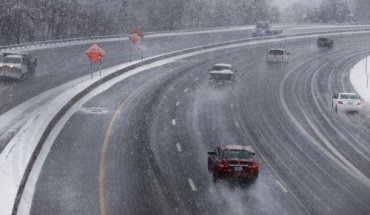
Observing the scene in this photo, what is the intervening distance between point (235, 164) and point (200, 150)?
19.6ft

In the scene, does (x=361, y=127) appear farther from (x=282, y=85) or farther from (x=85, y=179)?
(x=85, y=179)

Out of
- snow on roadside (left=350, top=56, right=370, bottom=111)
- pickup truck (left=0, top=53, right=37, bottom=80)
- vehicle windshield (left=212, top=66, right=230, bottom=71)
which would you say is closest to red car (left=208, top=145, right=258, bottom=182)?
snow on roadside (left=350, top=56, right=370, bottom=111)

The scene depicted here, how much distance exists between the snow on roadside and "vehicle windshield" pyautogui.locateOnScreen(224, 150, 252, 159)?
22882mm

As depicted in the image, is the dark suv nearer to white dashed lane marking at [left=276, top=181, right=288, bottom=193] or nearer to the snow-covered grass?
the snow-covered grass

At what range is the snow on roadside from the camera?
1986 inches

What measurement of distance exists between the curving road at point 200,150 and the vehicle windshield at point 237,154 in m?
1.07

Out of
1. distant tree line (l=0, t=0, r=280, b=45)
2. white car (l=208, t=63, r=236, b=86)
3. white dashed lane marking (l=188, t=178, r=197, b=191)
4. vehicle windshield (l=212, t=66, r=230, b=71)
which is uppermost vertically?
distant tree line (l=0, t=0, r=280, b=45)

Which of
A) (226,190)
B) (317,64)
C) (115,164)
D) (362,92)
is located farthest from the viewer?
(317,64)

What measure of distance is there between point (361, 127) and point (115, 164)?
17066mm

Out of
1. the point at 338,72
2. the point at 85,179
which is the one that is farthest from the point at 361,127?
the point at 338,72

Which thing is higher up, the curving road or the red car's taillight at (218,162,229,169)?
the red car's taillight at (218,162,229,169)

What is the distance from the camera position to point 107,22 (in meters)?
109

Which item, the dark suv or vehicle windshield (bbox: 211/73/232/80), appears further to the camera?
the dark suv

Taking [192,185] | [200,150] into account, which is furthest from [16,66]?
[192,185]
